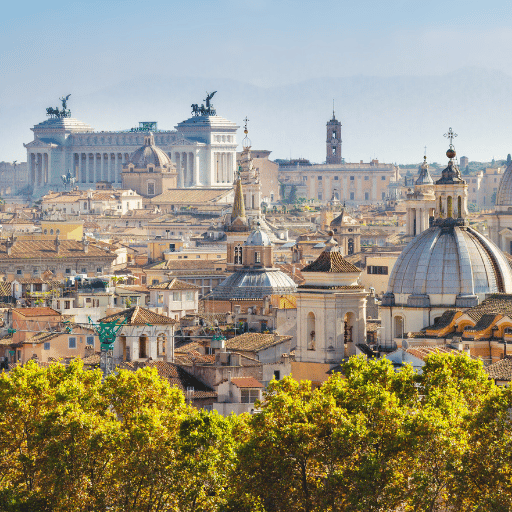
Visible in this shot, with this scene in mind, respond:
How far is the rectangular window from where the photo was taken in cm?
5150

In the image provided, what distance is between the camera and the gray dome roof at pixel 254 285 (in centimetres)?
8108

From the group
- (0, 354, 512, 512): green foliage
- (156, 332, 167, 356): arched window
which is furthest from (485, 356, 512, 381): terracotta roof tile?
(156, 332, 167, 356): arched window

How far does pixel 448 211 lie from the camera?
57906 mm

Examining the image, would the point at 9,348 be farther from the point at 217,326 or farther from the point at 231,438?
the point at 231,438

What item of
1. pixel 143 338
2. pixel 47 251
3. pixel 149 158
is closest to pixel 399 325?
pixel 143 338

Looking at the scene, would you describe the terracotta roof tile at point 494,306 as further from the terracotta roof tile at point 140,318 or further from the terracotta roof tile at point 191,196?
the terracotta roof tile at point 191,196

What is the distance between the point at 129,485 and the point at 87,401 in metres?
3.96

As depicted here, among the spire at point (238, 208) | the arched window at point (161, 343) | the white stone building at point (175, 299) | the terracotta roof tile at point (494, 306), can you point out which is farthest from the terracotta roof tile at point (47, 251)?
the terracotta roof tile at point (494, 306)

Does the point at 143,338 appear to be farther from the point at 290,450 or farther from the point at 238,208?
the point at 238,208

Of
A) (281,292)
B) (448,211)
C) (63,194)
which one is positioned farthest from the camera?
(63,194)

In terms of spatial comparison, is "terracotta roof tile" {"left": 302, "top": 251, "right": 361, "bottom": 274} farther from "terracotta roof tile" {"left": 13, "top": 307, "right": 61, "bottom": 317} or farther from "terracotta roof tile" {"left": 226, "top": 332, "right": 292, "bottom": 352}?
"terracotta roof tile" {"left": 13, "top": 307, "right": 61, "bottom": 317}

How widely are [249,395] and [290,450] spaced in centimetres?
1240

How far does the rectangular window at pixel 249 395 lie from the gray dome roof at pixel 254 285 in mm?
27974

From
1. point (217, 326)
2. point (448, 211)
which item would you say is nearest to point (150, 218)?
point (217, 326)
